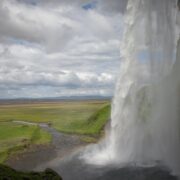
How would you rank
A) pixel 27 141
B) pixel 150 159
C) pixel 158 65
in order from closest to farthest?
pixel 150 159 < pixel 158 65 < pixel 27 141

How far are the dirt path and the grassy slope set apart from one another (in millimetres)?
1681

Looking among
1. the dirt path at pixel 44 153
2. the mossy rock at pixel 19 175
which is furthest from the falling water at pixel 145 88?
the mossy rock at pixel 19 175

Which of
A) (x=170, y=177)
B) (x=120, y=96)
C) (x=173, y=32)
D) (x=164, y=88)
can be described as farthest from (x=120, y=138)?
(x=173, y=32)

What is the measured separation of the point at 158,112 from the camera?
47.7 meters

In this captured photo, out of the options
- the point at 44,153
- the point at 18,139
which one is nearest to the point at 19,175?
the point at 44,153

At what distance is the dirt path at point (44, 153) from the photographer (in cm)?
4374

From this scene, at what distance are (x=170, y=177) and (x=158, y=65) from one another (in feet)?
65.9

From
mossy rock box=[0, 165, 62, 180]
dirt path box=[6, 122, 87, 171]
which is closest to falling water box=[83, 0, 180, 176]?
dirt path box=[6, 122, 87, 171]

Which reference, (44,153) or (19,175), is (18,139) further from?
(19,175)

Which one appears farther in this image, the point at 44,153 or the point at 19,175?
the point at 44,153

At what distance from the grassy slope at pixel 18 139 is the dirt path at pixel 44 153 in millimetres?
1681

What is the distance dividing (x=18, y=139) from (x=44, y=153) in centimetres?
1161

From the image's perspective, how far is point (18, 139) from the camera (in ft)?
199

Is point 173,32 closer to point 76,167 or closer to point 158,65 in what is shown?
point 158,65
